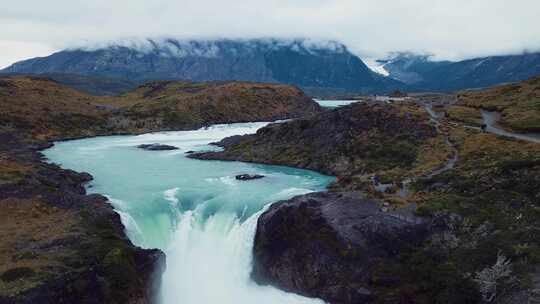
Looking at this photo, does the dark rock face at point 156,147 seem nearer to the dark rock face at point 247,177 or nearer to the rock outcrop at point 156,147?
the rock outcrop at point 156,147

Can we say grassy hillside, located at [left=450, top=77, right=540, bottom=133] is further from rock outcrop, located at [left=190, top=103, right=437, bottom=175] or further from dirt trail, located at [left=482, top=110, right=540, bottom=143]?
rock outcrop, located at [left=190, top=103, right=437, bottom=175]

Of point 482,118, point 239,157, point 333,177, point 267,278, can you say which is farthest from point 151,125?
point 267,278

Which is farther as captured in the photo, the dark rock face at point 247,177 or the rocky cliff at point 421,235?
the dark rock face at point 247,177

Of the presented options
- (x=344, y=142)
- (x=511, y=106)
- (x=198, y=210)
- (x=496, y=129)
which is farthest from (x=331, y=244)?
(x=511, y=106)

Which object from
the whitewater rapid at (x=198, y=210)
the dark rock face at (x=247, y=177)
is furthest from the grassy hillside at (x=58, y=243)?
the dark rock face at (x=247, y=177)

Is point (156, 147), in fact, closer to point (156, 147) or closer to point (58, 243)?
point (156, 147)

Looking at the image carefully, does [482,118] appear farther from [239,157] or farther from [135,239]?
[135,239]
